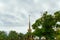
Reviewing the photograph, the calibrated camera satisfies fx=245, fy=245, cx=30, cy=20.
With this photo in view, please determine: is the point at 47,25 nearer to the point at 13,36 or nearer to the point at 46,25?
the point at 46,25

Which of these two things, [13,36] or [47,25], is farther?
[13,36]

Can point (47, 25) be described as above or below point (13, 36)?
below

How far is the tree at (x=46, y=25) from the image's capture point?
131ft

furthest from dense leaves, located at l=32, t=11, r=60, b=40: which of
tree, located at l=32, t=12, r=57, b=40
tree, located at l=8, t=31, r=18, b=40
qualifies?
tree, located at l=8, t=31, r=18, b=40

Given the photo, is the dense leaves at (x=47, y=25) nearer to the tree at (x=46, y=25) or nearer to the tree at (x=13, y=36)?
the tree at (x=46, y=25)

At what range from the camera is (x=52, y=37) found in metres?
41.5

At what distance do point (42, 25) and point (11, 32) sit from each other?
187 feet

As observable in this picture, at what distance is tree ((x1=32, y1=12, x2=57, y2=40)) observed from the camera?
39847 millimetres

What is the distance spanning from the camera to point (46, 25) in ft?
132

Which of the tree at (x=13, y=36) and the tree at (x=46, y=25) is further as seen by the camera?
the tree at (x=13, y=36)

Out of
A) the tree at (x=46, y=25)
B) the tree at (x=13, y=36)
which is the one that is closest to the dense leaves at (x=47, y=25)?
the tree at (x=46, y=25)

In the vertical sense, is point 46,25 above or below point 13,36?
below

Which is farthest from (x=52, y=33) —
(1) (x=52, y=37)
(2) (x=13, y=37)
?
(2) (x=13, y=37)

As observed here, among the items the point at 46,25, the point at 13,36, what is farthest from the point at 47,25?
the point at 13,36
